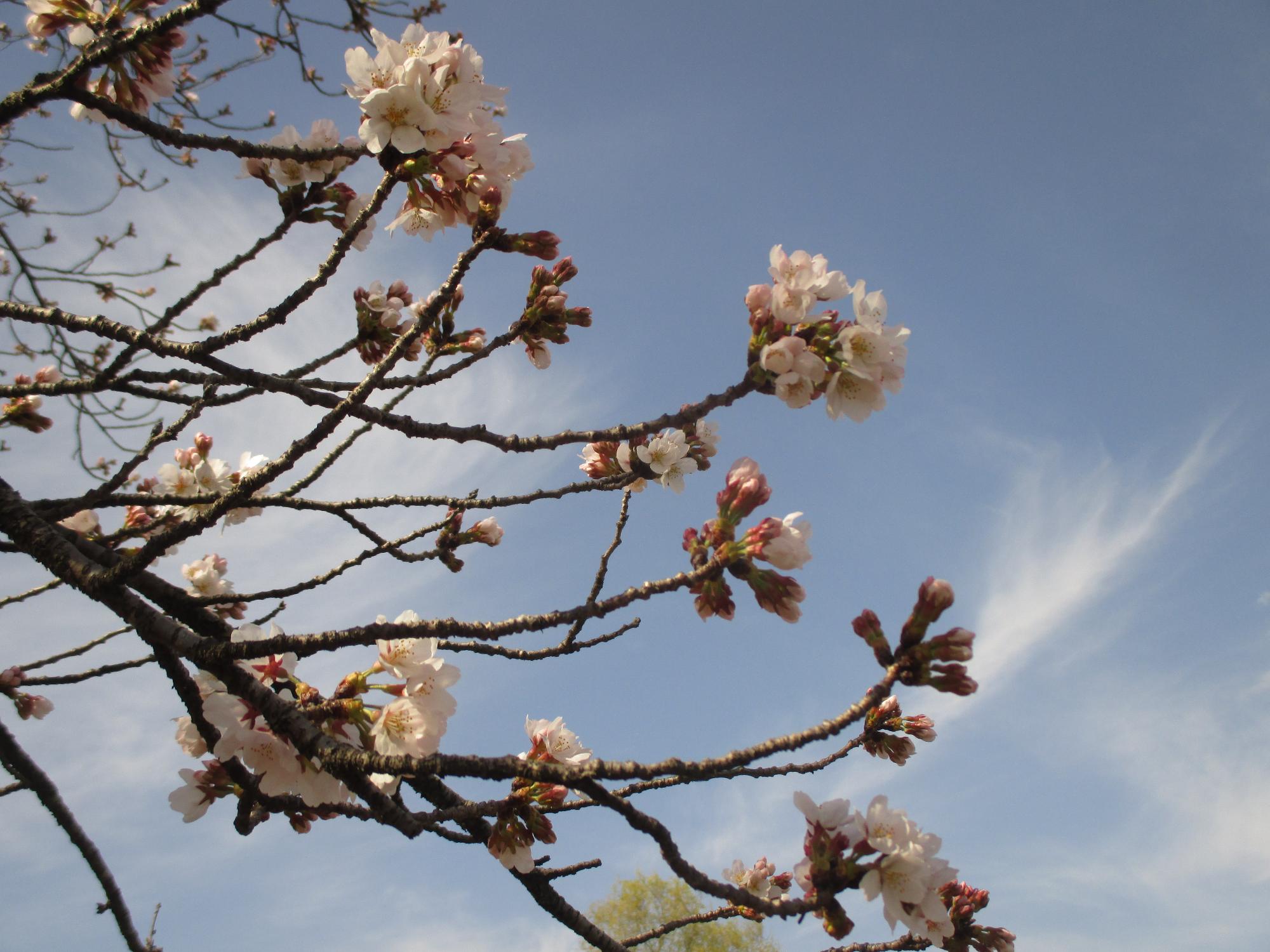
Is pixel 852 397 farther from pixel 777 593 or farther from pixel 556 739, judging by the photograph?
pixel 556 739

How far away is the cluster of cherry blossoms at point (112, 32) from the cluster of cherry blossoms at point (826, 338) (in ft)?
6.33

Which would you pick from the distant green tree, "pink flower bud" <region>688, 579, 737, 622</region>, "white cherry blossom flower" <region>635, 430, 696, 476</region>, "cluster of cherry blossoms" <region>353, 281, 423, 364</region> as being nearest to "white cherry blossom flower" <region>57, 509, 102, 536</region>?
"cluster of cherry blossoms" <region>353, 281, 423, 364</region>

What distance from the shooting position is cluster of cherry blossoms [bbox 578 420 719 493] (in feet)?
9.39

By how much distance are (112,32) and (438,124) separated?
1.18 metres

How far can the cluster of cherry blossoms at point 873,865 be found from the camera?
160 cm

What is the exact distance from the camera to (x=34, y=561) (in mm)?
1855

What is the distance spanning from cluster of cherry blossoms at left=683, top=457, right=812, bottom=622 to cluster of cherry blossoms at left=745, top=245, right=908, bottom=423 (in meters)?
0.24

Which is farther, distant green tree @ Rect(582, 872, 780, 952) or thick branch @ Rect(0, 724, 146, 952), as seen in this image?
distant green tree @ Rect(582, 872, 780, 952)

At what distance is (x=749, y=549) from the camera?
1.78m

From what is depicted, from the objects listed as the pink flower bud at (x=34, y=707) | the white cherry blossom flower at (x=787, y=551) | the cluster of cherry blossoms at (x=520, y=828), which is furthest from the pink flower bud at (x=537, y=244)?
the pink flower bud at (x=34, y=707)

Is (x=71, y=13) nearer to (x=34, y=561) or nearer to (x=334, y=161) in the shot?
(x=334, y=161)

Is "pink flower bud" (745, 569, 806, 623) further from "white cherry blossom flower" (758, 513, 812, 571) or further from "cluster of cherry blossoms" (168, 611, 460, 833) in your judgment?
"cluster of cherry blossoms" (168, 611, 460, 833)

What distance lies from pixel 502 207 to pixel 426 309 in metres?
0.44

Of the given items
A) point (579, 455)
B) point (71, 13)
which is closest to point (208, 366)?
point (71, 13)
